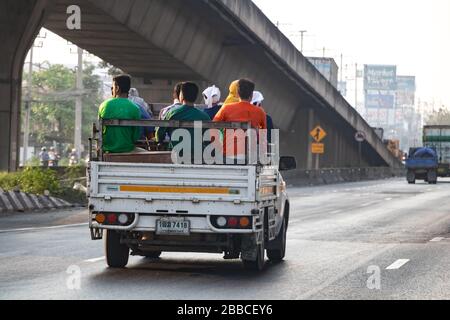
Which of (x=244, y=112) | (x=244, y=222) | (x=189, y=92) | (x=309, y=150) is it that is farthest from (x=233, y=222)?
(x=309, y=150)

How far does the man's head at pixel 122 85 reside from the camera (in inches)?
554

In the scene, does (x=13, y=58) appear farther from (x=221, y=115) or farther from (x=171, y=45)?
(x=221, y=115)

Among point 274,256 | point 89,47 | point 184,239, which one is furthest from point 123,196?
point 89,47

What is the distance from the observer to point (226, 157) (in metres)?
13.2

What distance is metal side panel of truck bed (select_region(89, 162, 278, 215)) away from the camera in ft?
42.1

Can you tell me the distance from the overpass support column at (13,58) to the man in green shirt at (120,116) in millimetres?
19339

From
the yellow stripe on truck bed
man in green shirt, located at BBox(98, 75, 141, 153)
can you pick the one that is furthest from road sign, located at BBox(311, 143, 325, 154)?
the yellow stripe on truck bed

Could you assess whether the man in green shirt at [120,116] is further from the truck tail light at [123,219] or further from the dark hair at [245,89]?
the dark hair at [245,89]

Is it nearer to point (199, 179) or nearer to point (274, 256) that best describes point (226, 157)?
point (199, 179)

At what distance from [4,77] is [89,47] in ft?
15.8

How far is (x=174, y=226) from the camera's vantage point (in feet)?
42.4

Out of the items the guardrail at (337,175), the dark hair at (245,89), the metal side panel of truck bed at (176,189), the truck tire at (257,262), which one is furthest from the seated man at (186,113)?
the guardrail at (337,175)
